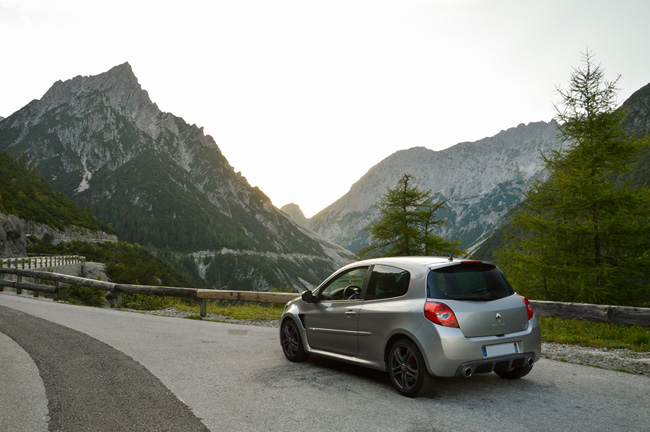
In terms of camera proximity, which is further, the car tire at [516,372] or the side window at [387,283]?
the car tire at [516,372]

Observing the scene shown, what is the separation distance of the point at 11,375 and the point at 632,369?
8.57m

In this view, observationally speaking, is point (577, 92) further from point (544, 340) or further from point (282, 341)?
point (282, 341)

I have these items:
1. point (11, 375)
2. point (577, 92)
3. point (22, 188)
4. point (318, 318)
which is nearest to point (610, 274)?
point (577, 92)

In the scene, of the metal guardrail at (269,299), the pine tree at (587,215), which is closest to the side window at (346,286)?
the metal guardrail at (269,299)

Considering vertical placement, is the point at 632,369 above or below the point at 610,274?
below

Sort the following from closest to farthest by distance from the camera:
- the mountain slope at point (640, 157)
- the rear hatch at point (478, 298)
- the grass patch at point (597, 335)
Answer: the rear hatch at point (478, 298) < the grass patch at point (597, 335) < the mountain slope at point (640, 157)

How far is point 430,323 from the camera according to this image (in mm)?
5133

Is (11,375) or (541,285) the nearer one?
(11,375)

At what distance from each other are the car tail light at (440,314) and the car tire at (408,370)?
0.41 meters

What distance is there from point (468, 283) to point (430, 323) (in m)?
0.79

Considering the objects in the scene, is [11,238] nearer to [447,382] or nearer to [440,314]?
[447,382]

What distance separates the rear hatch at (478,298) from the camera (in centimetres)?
523

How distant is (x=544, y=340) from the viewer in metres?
8.80

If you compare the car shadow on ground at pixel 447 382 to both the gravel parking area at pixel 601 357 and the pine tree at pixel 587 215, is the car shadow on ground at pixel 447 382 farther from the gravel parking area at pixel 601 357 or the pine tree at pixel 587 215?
the pine tree at pixel 587 215
